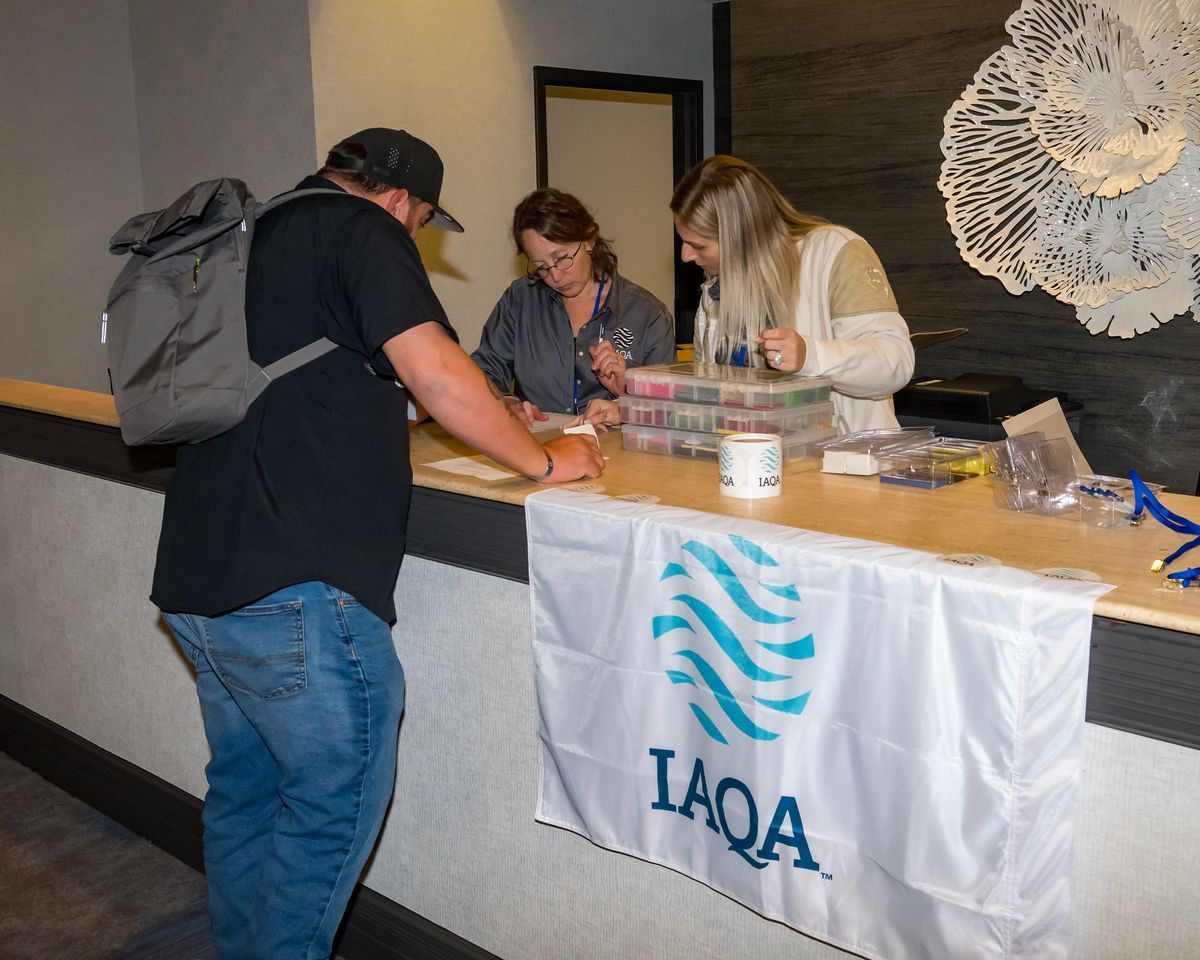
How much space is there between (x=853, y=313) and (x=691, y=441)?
540mm

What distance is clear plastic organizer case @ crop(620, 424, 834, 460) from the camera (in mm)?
2068

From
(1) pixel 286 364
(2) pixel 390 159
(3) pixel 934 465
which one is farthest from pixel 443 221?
(3) pixel 934 465

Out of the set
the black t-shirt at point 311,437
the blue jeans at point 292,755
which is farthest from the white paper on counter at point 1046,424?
the blue jeans at point 292,755

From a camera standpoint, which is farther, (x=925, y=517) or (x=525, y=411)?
(x=525, y=411)

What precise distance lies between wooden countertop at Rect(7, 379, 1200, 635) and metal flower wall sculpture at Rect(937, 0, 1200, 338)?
2298 mm

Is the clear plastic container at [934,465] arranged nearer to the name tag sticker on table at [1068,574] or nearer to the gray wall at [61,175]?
the name tag sticker on table at [1068,574]

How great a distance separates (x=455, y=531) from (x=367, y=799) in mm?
452

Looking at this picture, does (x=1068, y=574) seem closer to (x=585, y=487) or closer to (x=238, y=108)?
(x=585, y=487)

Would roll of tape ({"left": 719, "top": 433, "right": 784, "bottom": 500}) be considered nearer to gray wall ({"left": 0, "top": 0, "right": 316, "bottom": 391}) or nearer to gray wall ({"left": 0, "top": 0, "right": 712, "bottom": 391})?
gray wall ({"left": 0, "top": 0, "right": 712, "bottom": 391})

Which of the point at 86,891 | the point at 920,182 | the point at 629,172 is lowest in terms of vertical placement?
the point at 86,891

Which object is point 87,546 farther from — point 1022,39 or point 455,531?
point 1022,39

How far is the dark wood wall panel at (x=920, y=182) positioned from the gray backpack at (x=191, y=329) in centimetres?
320

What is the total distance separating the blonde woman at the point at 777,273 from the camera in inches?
94.9

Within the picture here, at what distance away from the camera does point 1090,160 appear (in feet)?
12.7
